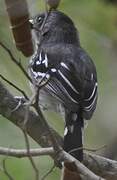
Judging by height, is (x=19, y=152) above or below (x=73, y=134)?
above

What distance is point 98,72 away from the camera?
4.05m

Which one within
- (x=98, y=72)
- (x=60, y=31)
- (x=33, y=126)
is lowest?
(x=98, y=72)

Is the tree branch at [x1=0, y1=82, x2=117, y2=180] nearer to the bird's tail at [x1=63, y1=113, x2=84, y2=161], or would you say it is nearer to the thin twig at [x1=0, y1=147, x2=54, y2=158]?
the bird's tail at [x1=63, y1=113, x2=84, y2=161]

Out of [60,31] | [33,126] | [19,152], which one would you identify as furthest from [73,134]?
[60,31]

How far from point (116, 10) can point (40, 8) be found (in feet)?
1.79

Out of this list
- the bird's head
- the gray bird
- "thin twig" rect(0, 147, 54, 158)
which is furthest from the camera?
the bird's head

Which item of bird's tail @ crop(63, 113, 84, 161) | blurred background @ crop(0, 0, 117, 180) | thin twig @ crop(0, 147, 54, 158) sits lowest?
blurred background @ crop(0, 0, 117, 180)

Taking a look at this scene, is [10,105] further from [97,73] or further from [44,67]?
[97,73]

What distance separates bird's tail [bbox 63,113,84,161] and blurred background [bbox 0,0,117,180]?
0.39 m

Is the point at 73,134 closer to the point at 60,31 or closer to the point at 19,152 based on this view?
the point at 19,152

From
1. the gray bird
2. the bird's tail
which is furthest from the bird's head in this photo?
the bird's tail

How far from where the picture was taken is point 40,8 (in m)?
3.83

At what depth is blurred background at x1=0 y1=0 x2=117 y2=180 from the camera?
12.0ft

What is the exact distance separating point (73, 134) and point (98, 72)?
3.09 feet
